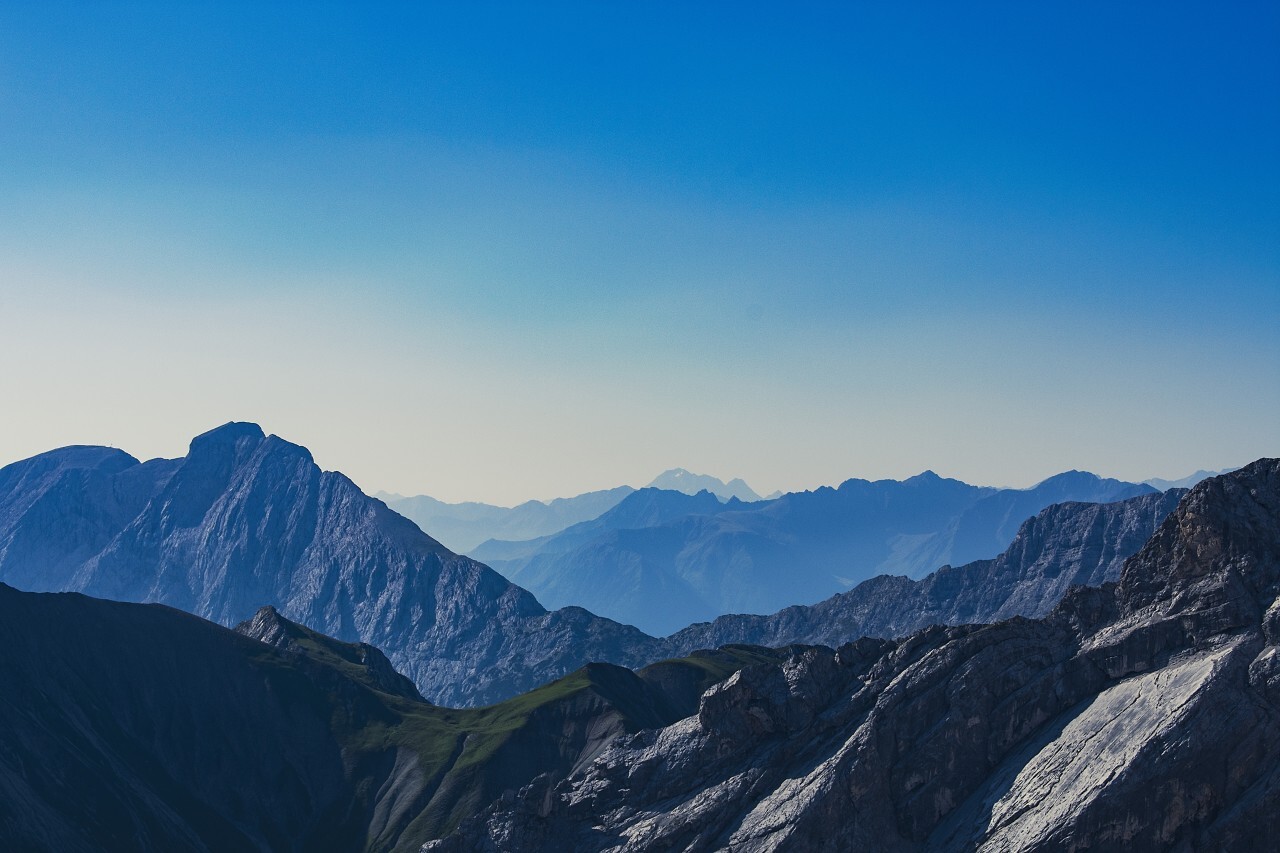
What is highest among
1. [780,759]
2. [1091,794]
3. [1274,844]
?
[780,759]

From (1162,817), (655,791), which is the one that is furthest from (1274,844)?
(655,791)

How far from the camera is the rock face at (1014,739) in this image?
99250 millimetres

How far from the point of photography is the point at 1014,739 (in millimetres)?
114125

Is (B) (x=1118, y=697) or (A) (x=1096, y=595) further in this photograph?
(A) (x=1096, y=595)

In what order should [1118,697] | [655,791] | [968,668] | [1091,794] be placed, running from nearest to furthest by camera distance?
[1091,794], [1118,697], [968,668], [655,791]

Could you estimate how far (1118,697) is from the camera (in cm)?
10781

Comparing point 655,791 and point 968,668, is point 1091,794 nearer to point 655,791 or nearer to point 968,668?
point 968,668

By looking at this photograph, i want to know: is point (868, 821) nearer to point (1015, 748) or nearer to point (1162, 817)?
point (1015, 748)

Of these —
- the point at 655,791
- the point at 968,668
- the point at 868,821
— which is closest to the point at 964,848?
the point at 868,821

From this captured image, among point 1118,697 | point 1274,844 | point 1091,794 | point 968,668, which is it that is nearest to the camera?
point 1274,844

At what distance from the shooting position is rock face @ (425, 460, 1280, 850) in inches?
3907

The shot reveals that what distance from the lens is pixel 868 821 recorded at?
114 metres

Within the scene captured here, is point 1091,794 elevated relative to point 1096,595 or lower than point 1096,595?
lower

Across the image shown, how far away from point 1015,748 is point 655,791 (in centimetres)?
3883
